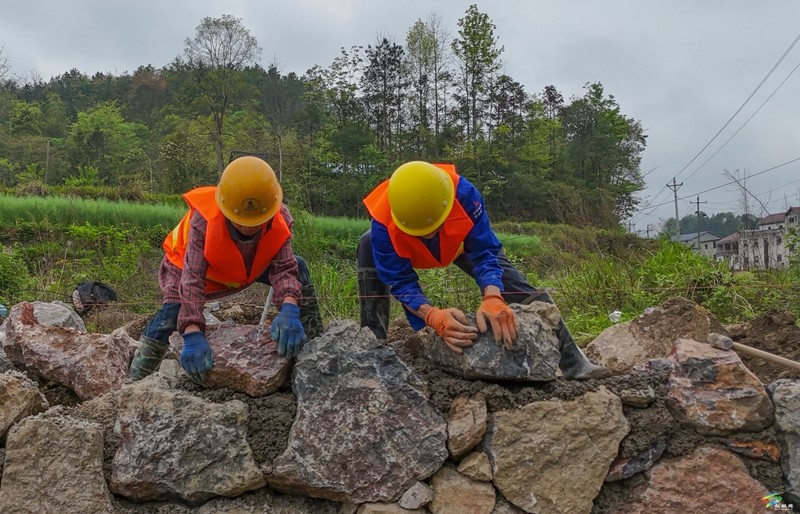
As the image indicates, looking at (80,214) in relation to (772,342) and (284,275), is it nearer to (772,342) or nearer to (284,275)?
(284,275)

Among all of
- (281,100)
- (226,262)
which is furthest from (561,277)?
(281,100)

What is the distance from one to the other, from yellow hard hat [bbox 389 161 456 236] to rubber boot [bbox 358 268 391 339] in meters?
0.50

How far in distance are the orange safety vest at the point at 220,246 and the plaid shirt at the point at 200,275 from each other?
0.03 meters

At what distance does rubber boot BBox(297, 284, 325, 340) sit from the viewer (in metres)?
2.84

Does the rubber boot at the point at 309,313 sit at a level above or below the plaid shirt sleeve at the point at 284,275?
below

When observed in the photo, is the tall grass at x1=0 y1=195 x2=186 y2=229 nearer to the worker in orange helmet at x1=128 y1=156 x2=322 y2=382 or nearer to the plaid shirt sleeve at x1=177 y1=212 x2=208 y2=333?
the worker in orange helmet at x1=128 y1=156 x2=322 y2=382

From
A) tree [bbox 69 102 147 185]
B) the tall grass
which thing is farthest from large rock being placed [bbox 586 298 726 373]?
tree [bbox 69 102 147 185]

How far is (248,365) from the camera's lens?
229cm

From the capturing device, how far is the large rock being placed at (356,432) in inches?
84.2

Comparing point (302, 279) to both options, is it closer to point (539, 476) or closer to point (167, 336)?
point (167, 336)

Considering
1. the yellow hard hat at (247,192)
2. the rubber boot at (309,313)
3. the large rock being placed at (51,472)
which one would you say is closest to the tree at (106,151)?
the rubber boot at (309,313)

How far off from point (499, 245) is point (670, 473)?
46.8 inches

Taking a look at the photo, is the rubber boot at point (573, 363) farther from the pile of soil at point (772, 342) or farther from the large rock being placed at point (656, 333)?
the pile of soil at point (772, 342)

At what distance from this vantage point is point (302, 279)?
291 centimetres
